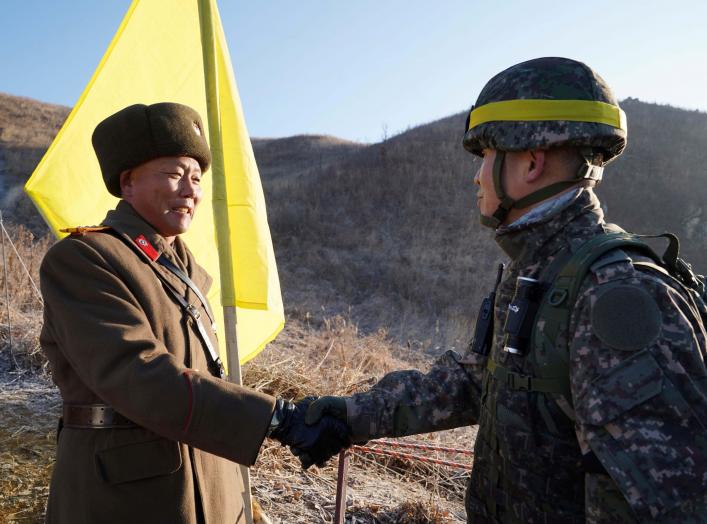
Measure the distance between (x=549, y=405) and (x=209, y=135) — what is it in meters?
2.12

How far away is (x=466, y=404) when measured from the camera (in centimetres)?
228

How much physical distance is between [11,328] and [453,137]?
2040 centimetres

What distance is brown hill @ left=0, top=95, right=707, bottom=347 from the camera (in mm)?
13383

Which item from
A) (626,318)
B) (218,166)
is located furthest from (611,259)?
(218,166)

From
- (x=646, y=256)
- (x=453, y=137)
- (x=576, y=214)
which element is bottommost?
(x=646, y=256)

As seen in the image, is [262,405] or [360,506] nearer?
[262,405]

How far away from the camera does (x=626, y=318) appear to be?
1388mm

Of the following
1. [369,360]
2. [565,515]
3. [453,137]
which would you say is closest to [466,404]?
[565,515]

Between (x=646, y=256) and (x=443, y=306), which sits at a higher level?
(x=646, y=256)

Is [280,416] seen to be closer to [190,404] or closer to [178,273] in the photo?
[190,404]

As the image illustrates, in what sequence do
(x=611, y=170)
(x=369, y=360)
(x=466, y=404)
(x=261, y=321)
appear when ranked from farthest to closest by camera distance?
(x=611, y=170) → (x=369, y=360) → (x=261, y=321) → (x=466, y=404)

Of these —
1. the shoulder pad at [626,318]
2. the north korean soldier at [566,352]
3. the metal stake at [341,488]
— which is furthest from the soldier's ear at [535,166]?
the metal stake at [341,488]

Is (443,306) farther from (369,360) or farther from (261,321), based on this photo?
(261,321)

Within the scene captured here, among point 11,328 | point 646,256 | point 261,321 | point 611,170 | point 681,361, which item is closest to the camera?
point 681,361
